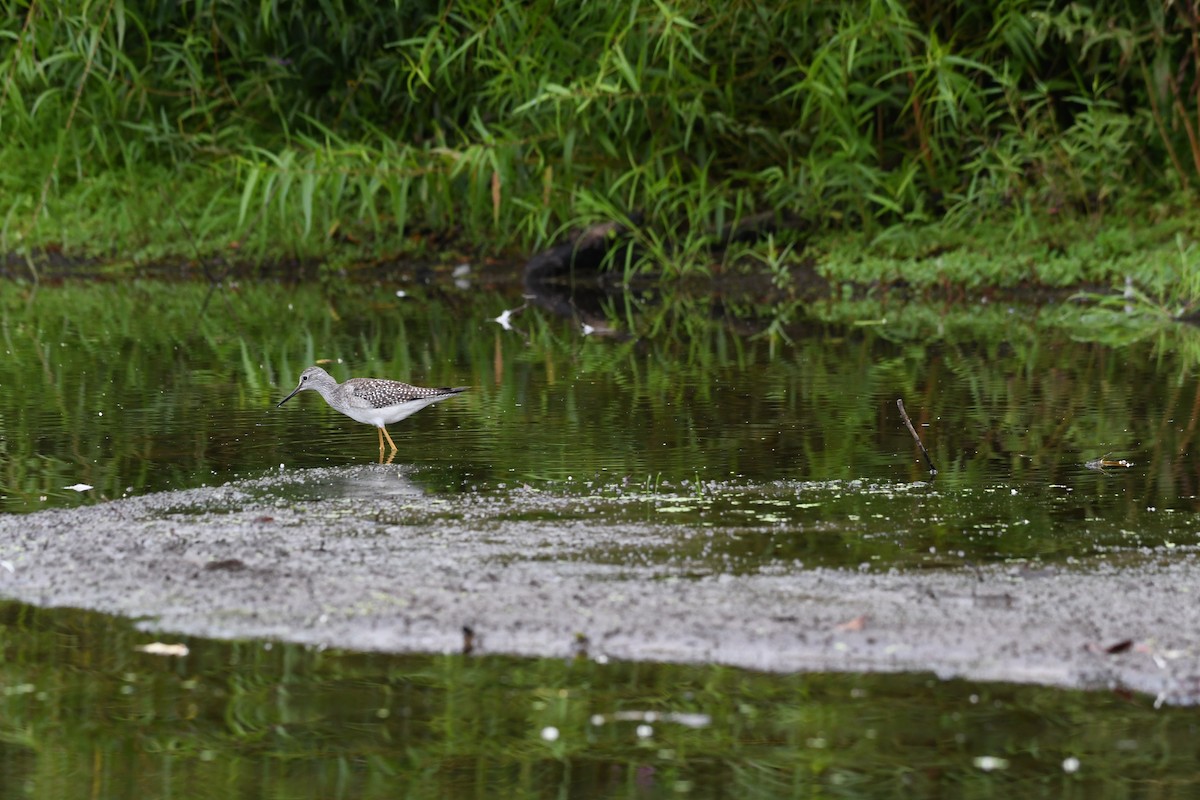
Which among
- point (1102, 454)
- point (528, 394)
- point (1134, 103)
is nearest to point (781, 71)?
point (1134, 103)

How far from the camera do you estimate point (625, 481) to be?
662cm

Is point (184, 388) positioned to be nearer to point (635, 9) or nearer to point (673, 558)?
point (673, 558)

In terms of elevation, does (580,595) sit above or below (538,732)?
above

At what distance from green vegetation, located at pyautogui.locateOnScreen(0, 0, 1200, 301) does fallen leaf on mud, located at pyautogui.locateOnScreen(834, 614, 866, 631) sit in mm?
8782

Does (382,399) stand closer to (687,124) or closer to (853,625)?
(853,625)

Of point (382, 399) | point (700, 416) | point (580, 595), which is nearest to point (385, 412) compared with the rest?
point (382, 399)

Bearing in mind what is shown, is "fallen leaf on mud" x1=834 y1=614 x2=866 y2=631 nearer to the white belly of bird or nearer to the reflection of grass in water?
the reflection of grass in water

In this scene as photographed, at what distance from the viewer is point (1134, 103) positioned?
14.7m

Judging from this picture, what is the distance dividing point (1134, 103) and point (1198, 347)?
4.84m

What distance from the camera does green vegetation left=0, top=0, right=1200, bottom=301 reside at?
45.0 ft

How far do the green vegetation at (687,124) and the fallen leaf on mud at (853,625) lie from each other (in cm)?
878

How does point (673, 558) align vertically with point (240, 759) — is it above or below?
above

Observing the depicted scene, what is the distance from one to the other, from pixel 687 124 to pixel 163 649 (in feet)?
34.7

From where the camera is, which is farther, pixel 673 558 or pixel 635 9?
pixel 635 9
